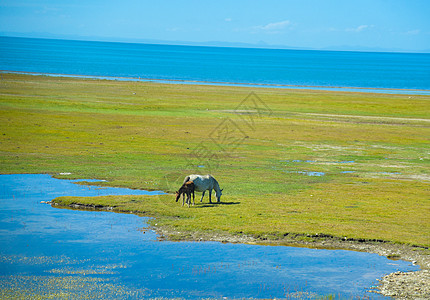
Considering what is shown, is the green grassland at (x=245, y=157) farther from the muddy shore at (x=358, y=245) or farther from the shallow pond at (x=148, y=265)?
the shallow pond at (x=148, y=265)

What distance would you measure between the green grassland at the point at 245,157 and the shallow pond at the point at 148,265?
1.98m

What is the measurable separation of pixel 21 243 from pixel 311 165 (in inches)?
947

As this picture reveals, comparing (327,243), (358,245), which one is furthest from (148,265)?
(358,245)

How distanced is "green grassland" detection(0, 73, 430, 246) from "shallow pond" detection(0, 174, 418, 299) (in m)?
1.98

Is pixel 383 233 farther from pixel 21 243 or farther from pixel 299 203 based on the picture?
pixel 21 243

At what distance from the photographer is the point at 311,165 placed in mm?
38531

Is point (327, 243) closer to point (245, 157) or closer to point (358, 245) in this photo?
point (358, 245)

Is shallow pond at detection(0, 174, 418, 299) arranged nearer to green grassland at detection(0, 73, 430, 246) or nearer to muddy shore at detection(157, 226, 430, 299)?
muddy shore at detection(157, 226, 430, 299)

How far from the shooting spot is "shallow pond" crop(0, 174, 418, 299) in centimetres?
1650

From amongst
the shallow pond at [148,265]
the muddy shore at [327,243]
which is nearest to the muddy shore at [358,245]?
the muddy shore at [327,243]

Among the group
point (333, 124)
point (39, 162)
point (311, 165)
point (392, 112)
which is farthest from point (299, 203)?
point (392, 112)

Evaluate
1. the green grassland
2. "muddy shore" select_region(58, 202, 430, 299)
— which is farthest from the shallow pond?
the green grassland

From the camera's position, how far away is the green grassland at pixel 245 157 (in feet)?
79.5

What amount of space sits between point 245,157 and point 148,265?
76.9 feet
